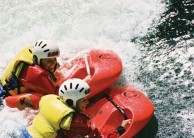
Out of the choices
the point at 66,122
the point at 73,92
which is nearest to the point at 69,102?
the point at 73,92

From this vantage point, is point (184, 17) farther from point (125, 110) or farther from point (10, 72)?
point (10, 72)

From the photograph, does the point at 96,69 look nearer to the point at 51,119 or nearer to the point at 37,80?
the point at 37,80

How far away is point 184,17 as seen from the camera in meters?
9.36

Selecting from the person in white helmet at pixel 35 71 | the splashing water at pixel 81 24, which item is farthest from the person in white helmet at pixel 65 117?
the splashing water at pixel 81 24

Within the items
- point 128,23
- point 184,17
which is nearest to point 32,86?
point 128,23

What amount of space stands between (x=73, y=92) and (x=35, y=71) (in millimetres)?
1245

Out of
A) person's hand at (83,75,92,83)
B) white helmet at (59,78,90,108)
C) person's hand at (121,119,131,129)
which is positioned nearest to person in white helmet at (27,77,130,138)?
white helmet at (59,78,90,108)

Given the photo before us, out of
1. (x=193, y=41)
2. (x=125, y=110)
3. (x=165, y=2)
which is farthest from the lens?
(x=165, y=2)

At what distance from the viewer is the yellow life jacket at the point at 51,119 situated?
533 centimetres

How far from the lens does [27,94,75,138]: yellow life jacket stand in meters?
5.33

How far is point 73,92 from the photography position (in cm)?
542

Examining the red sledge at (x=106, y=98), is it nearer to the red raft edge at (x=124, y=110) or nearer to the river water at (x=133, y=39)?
the red raft edge at (x=124, y=110)

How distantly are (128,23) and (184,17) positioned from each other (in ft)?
4.25

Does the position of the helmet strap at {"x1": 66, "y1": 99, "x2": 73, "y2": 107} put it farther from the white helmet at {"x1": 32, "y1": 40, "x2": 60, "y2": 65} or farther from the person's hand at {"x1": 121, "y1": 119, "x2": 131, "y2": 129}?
the white helmet at {"x1": 32, "y1": 40, "x2": 60, "y2": 65}
